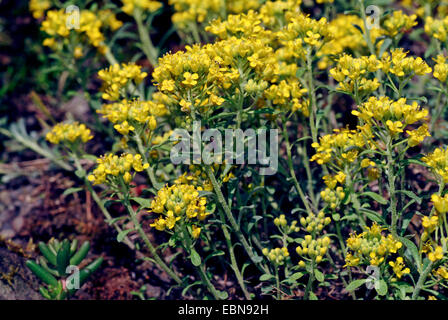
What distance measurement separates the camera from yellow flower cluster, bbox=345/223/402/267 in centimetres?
237

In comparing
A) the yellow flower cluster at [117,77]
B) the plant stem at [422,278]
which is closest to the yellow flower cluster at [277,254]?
the plant stem at [422,278]

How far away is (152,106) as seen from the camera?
2.88 meters

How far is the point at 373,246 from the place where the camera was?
2.39 metres

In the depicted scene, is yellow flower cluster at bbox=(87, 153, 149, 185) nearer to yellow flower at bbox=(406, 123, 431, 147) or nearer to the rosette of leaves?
the rosette of leaves

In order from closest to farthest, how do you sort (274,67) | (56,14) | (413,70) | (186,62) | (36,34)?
(186,62)
(413,70)
(274,67)
(56,14)
(36,34)

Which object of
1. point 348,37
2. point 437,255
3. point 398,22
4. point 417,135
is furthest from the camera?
point 348,37

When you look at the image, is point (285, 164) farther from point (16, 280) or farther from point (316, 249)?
point (16, 280)

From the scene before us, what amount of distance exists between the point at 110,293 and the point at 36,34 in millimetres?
3408

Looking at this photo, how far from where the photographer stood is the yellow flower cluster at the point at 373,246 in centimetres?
237

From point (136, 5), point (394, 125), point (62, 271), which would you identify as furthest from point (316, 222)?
point (136, 5)

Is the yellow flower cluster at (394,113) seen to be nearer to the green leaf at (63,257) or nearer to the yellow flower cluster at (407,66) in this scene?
the yellow flower cluster at (407,66)

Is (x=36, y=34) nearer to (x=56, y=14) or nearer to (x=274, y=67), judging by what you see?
(x=56, y=14)

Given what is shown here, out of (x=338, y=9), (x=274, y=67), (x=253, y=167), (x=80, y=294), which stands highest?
(x=338, y=9)

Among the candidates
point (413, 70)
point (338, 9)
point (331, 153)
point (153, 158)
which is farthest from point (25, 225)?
point (338, 9)
